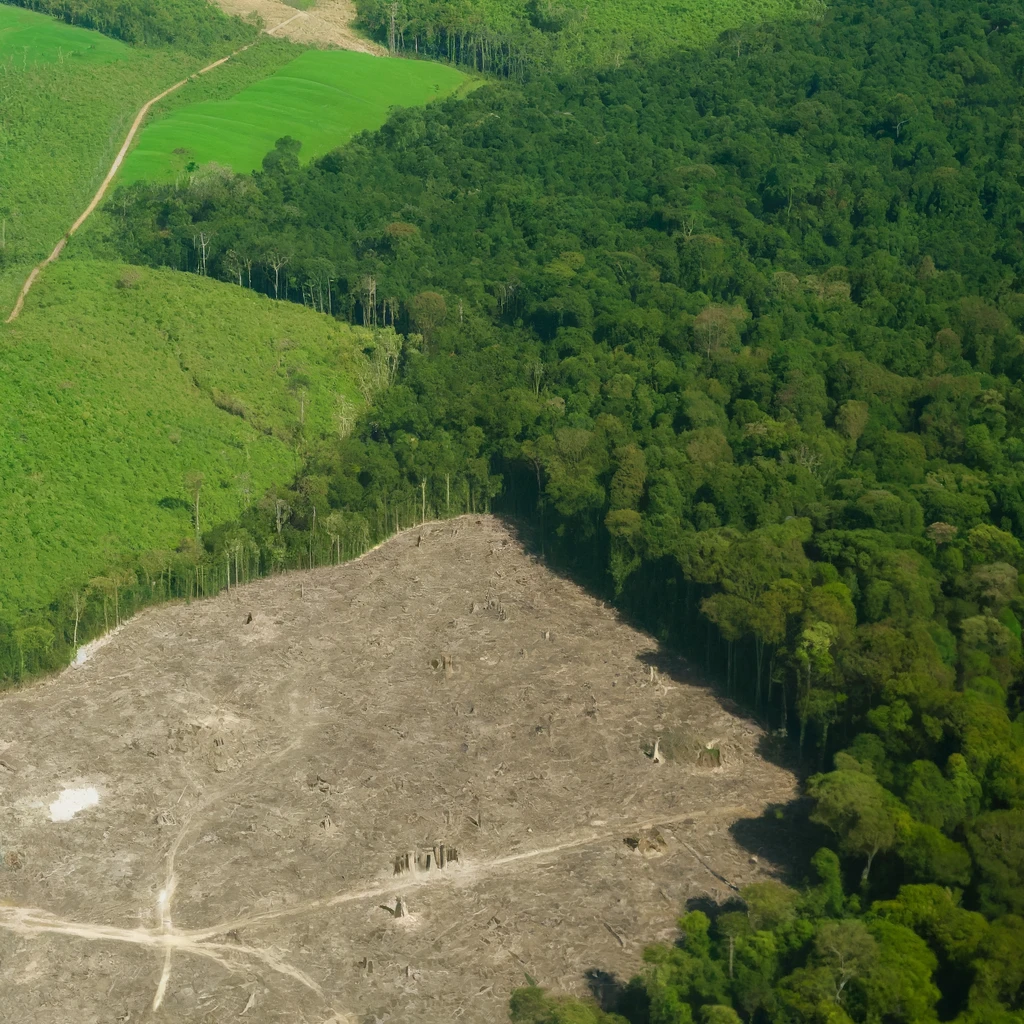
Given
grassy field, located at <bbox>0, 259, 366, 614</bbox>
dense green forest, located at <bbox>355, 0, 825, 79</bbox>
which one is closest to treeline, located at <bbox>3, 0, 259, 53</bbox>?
dense green forest, located at <bbox>355, 0, 825, 79</bbox>

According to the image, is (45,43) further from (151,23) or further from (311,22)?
(311,22)

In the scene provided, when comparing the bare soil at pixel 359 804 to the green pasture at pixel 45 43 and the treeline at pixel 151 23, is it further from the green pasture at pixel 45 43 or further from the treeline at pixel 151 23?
the treeline at pixel 151 23

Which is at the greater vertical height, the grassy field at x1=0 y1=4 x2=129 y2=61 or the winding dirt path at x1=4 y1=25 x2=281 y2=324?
the grassy field at x1=0 y1=4 x2=129 y2=61

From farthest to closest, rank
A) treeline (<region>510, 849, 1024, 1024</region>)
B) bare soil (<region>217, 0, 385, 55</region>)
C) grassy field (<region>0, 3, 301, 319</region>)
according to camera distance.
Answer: bare soil (<region>217, 0, 385, 55</region>), grassy field (<region>0, 3, 301, 319</region>), treeline (<region>510, 849, 1024, 1024</region>)

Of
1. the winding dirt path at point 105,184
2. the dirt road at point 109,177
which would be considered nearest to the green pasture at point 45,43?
the winding dirt path at point 105,184

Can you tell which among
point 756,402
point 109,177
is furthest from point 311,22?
point 756,402

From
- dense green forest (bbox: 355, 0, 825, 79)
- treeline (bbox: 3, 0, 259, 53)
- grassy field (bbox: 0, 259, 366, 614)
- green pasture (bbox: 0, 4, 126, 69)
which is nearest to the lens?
grassy field (bbox: 0, 259, 366, 614)

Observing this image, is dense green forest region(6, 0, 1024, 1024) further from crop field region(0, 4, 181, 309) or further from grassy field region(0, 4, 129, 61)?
grassy field region(0, 4, 129, 61)
